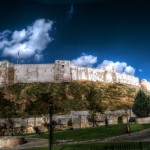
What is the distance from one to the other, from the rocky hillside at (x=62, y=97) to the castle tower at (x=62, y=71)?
8.66ft

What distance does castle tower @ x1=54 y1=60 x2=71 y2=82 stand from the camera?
350ft

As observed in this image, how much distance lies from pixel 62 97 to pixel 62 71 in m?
14.4

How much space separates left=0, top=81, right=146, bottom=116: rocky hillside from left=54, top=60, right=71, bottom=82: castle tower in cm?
264

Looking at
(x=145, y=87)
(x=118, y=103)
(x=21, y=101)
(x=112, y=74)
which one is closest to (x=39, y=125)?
(x=21, y=101)

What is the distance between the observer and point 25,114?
80.8 m

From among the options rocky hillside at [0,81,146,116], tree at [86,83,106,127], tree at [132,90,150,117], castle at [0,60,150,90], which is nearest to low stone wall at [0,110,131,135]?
rocky hillside at [0,81,146,116]

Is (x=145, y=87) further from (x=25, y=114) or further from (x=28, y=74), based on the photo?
(x=25, y=114)

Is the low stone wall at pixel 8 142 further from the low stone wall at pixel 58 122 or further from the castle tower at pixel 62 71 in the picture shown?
the castle tower at pixel 62 71

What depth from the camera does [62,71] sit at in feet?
352

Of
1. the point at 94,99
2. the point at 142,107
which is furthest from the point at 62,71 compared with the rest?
the point at 142,107

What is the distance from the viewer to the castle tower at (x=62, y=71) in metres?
107

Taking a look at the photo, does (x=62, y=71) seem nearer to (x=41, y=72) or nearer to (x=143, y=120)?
(x=41, y=72)

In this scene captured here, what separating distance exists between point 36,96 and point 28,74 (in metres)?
15.4

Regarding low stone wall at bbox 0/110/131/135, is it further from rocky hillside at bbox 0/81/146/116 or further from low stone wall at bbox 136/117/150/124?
low stone wall at bbox 136/117/150/124
